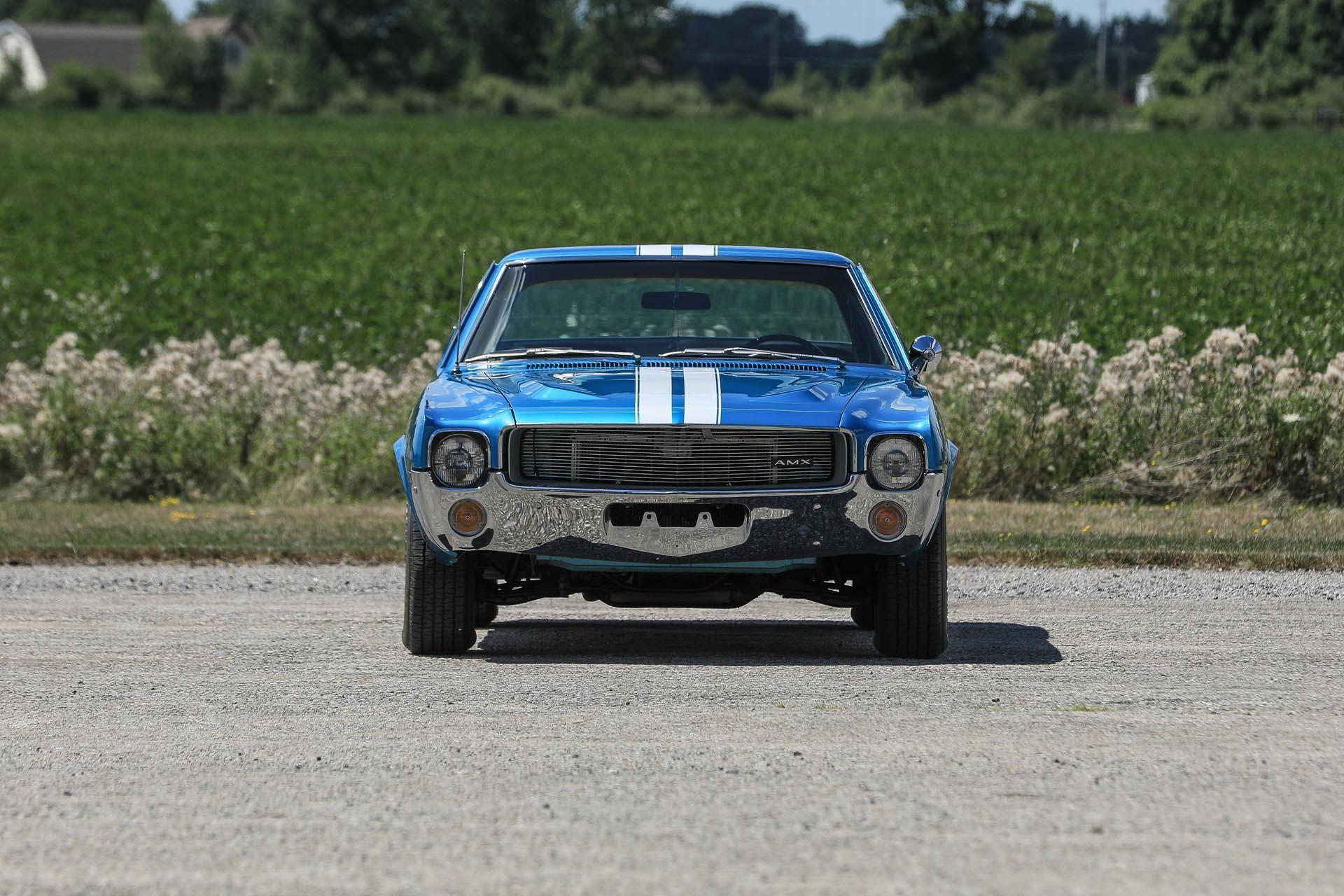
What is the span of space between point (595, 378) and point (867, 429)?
1.07 m

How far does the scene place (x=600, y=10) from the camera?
110812 millimetres

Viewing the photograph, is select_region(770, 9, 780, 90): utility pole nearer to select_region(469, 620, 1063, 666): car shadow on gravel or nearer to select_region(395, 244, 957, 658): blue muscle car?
select_region(469, 620, 1063, 666): car shadow on gravel

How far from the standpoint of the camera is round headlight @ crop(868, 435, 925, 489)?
6.45 meters

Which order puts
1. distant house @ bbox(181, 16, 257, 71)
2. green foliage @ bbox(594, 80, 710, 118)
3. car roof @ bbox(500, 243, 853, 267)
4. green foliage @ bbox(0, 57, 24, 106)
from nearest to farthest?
car roof @ bbox(500, 243, 853, 267) < green foliage @ bbox(0, 57, 24, 106) < green foliage @ bbox(594, 80, 710, 118) < distant house @ bbox(181, 16, 257, 71)

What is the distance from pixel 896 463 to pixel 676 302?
1595 mm

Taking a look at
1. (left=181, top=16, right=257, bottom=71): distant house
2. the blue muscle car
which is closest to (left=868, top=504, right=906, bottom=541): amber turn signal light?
the blue muscle car

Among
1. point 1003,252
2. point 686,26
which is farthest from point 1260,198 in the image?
point 686,26

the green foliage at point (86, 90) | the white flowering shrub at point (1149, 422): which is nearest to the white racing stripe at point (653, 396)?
the white flowering shrub at point (1149, 422)

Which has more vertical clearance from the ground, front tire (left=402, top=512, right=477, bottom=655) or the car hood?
the car hood

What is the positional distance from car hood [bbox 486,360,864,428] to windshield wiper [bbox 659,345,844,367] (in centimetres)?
15

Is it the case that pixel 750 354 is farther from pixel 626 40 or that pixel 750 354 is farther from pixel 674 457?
pixel 626 40

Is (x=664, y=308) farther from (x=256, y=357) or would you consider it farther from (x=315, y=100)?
(x=315, y=100)

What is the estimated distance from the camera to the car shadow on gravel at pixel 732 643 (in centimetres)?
689

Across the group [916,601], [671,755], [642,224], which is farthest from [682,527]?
[642,224]
